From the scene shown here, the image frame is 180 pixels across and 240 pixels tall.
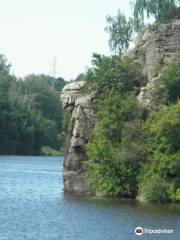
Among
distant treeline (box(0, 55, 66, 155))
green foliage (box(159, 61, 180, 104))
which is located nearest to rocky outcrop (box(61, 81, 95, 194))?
green foliage (box(159, 61, 180, 104))

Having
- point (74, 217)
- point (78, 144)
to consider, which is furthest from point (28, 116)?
point (74, 217)

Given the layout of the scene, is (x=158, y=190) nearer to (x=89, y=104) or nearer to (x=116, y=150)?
(x=116, y=150)

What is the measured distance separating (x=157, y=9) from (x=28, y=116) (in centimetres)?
8996

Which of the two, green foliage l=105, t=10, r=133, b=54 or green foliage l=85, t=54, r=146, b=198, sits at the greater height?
green foliage l=105, t=10, r=133, b=54

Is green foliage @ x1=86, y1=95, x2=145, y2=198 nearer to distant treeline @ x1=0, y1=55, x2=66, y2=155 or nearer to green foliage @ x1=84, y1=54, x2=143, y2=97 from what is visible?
green foliage @ x1=84, y1=54, x2=143, y2=97

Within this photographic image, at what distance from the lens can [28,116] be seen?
551 ft

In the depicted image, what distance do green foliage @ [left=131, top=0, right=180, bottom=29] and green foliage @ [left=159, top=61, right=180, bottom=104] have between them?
45.3 ft

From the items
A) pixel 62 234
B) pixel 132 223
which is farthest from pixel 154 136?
pixel 62 234

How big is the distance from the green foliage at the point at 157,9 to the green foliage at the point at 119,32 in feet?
41.1

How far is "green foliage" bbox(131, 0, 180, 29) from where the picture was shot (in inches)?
3056

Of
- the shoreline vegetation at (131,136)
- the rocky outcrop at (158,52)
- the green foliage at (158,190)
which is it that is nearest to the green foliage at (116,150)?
the shoreline vegetation at (131,136)

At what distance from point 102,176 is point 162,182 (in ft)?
19.9

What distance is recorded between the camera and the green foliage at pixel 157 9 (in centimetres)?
7762

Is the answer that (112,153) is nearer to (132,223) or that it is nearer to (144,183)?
(144,183)
